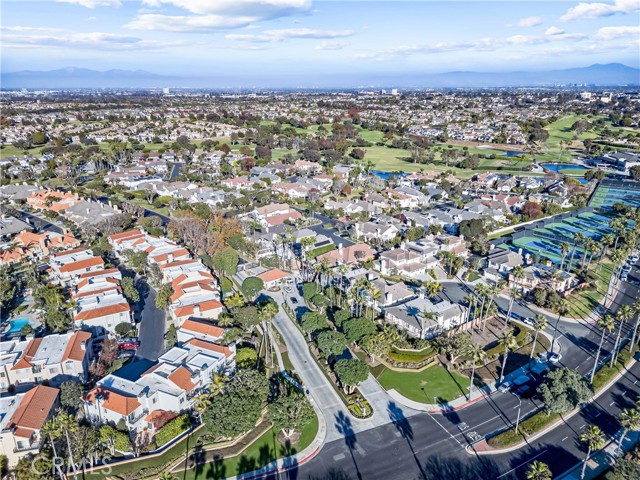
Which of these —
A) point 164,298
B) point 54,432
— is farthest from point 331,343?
point 54,432

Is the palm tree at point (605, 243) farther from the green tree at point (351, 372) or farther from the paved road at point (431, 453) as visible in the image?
the green tree at point (351, 372)

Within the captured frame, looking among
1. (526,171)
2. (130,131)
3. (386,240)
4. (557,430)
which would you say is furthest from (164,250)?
(130,131)

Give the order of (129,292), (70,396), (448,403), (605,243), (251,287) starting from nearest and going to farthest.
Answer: (70,396)
(448,403)
(129,292)
(251,287)
(605,243)

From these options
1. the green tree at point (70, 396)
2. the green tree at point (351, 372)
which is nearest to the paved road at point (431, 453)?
the green tree at point (351, 372)

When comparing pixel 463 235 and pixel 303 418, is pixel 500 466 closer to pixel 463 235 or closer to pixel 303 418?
pixel 303 418

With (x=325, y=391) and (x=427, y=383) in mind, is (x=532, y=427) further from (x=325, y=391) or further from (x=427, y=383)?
(x=325, y=391)

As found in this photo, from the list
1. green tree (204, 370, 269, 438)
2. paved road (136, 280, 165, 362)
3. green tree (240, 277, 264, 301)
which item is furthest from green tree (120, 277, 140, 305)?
green tree (204, 370, 269, 438)

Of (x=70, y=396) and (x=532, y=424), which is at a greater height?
(x=70, y=396)
